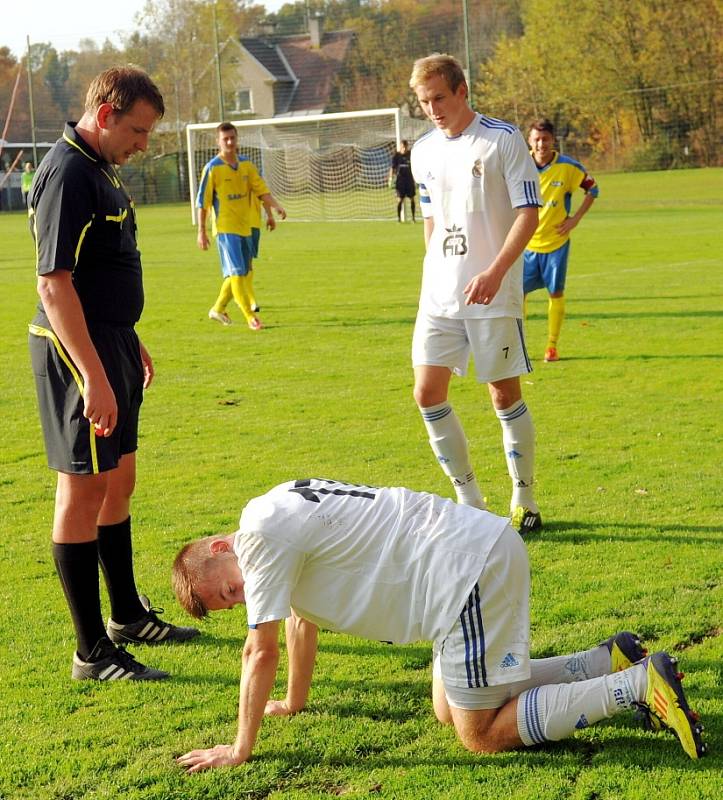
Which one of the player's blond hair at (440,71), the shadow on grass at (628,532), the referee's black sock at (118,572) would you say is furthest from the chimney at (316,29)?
the referee's black sock at (118,572)

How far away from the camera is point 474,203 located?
5.69 m

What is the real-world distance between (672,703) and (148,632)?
86.1 inches

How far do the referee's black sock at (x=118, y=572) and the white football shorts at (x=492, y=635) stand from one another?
1653 mm

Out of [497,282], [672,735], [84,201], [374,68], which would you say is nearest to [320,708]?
[672,735]

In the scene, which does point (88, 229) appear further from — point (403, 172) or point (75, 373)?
point (403, 172)

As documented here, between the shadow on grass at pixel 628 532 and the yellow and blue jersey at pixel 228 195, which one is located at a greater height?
the yellow and blue jersey at pixel 228 195

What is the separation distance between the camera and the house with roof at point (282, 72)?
2272 inches

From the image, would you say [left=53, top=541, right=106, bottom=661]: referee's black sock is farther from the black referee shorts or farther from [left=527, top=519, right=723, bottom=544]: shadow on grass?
[left=527, top=519, right=723, bottom=544]: shadow on grass

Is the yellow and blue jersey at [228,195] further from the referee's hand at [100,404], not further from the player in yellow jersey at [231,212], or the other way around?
the referee's hand at [100,404]

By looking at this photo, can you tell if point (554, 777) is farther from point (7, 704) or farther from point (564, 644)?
point (7, 704)

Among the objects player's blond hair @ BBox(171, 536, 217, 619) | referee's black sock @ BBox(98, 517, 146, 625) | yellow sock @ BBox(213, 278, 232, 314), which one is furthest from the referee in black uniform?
yellow sock @ BBox(213, 278, 232, 314)

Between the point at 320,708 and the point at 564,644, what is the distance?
1.02 m

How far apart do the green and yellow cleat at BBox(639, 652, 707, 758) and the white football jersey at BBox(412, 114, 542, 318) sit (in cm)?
255

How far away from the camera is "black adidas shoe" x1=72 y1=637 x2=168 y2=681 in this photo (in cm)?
433
